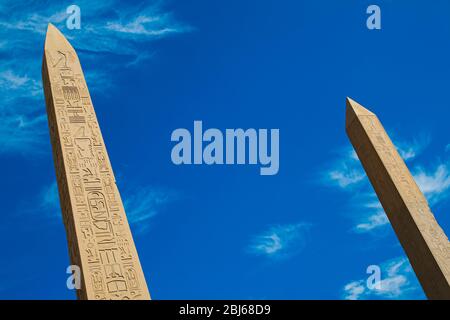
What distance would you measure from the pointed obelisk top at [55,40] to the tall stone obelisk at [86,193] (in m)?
0.15

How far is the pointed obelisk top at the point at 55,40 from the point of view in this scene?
13.5 meters

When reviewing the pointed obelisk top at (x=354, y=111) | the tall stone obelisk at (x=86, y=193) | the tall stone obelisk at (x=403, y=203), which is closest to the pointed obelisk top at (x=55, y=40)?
the tall stone obelisk at (x=86, y=193)

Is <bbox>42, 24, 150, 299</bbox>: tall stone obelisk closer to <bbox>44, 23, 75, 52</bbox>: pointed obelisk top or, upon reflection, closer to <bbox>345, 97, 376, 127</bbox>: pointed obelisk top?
<bbox>44, 23, 75, 52</bbox>: pointed obelisk top

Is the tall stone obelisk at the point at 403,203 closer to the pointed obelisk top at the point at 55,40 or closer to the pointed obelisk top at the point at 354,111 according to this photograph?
the pointed obelisk top at the point at 354,111

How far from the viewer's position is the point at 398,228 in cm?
1706

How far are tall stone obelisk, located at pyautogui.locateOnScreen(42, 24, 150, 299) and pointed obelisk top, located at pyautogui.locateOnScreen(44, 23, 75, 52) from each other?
0.15 meters

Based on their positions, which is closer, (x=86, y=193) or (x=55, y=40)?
(x=86, y=193)

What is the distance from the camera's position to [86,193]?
10.9 meters

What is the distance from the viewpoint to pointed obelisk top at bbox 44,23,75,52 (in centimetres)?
1354

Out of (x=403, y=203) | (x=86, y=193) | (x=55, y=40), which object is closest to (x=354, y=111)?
(x=403, y=203)

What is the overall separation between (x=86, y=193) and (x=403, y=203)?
29.3 ft

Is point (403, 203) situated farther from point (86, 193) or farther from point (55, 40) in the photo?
point (55, 40)
